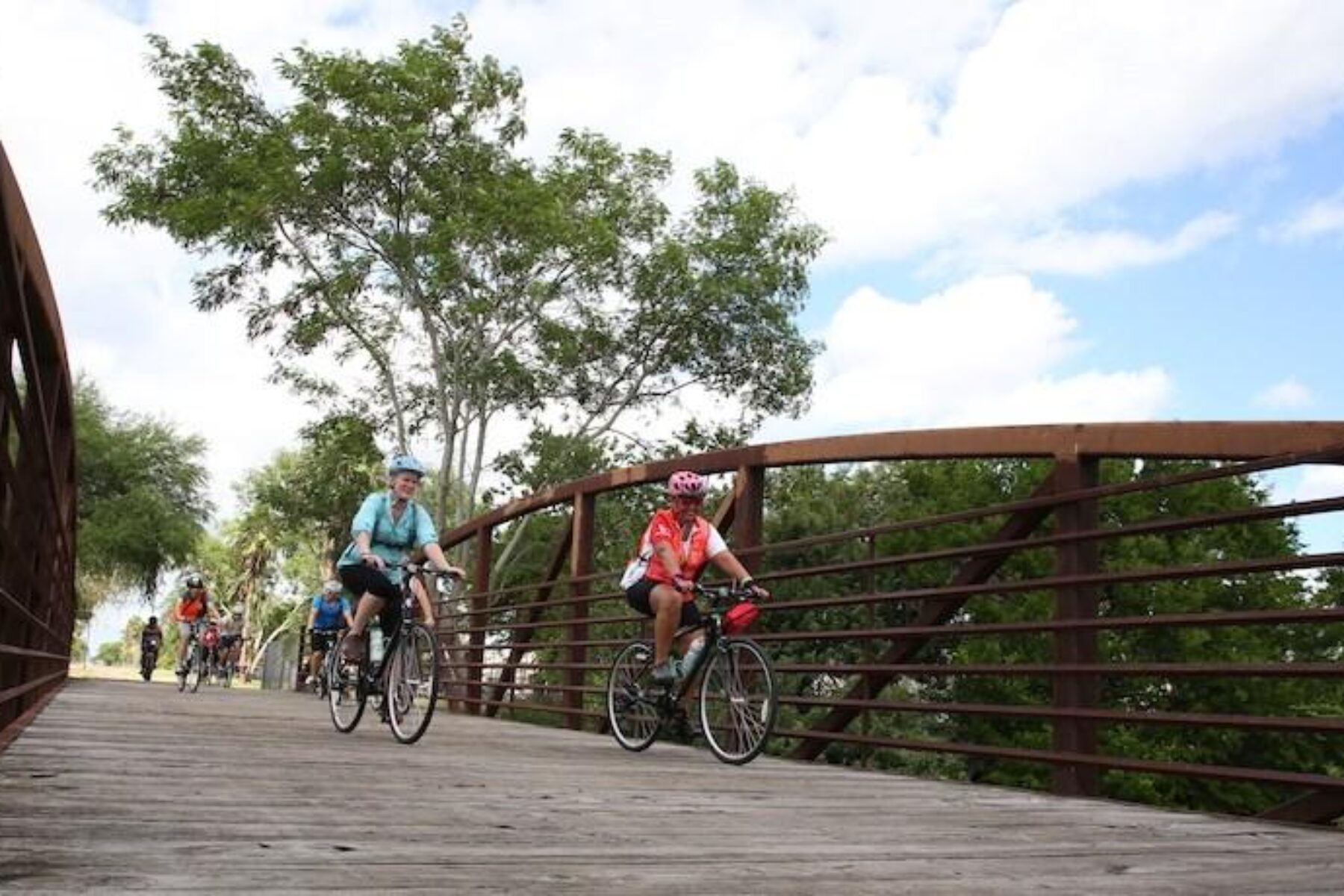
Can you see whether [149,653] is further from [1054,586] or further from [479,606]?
[1054,586]

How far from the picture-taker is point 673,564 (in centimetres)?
681

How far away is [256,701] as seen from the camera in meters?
12.1

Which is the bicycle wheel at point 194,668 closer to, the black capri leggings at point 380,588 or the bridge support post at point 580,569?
the bridge support post at point 580,569

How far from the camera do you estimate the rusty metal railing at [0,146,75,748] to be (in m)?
3.61

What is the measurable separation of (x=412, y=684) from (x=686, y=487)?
186 centimetres

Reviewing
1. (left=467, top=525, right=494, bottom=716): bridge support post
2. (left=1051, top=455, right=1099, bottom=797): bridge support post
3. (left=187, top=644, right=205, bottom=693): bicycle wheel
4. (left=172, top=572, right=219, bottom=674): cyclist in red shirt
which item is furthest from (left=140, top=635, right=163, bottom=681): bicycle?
(left=1051, top=455, right=1099, bottom=797): bridge support post

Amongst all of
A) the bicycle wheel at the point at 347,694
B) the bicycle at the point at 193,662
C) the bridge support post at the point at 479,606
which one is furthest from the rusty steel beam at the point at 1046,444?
the bicycle at the point at 193,662

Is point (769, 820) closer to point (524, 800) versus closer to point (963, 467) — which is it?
point (524, 800)

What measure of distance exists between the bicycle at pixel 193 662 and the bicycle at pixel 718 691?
9.94 meters

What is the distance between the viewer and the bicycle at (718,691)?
6543 mm

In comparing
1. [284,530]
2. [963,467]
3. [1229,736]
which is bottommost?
[1229,736]

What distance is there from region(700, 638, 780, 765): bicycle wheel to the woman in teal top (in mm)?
1631

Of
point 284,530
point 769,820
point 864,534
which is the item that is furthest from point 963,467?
point 769,820

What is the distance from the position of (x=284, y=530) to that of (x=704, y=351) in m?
12.4
